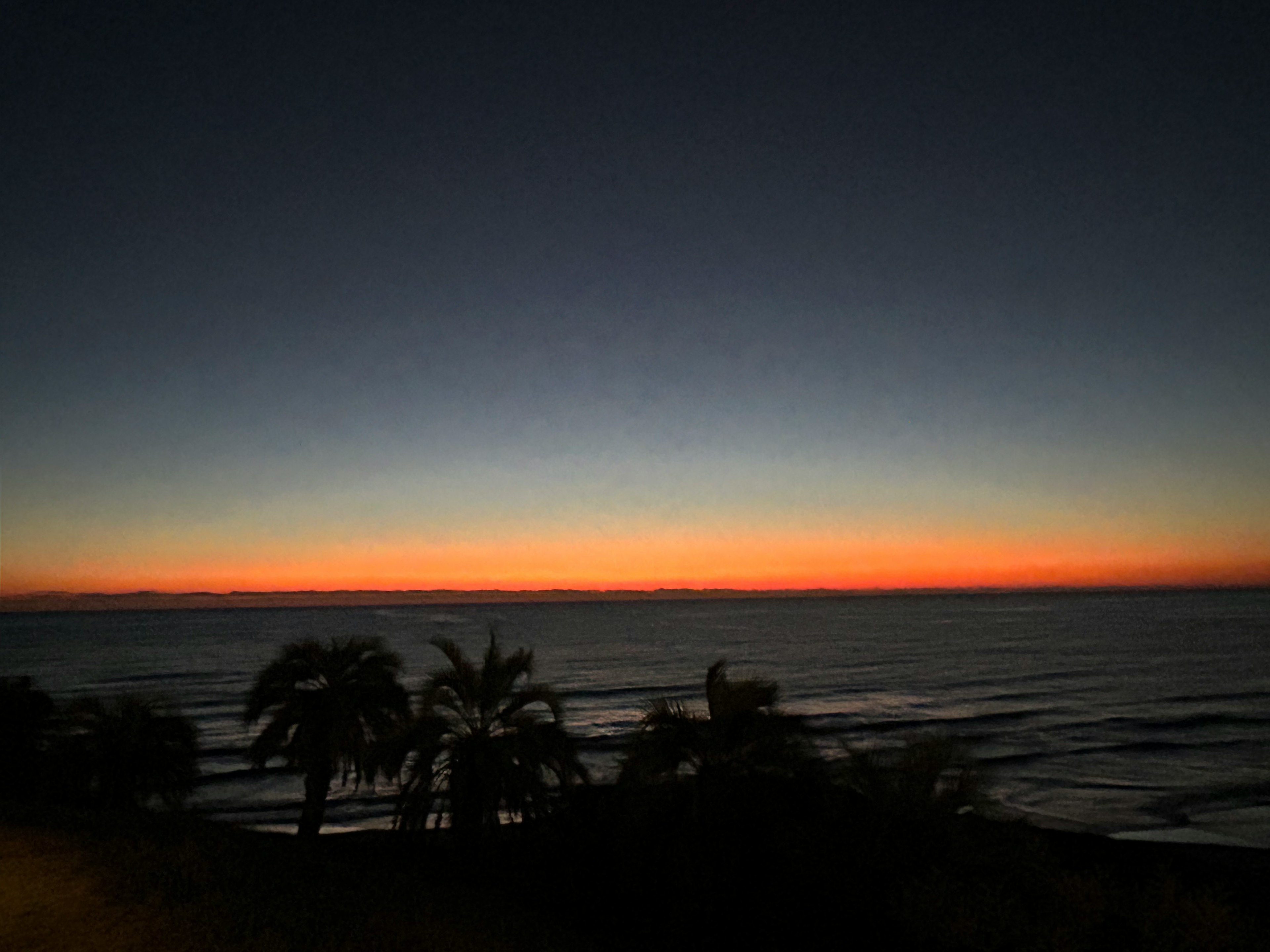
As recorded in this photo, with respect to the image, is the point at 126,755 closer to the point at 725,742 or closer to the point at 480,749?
the point at 480,749

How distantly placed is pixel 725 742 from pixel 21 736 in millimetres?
24113

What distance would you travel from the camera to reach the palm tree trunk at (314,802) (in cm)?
2083

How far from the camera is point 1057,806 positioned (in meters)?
32.2

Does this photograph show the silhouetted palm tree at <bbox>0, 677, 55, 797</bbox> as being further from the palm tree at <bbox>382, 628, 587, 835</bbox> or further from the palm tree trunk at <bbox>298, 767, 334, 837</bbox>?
the palm tree at <bbox>382, 628, 587, 835</bbox>

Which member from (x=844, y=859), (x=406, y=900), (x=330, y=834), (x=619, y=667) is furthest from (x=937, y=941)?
(x=619, y=667)

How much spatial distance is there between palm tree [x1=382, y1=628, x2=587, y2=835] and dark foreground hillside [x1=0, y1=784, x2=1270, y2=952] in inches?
40.5

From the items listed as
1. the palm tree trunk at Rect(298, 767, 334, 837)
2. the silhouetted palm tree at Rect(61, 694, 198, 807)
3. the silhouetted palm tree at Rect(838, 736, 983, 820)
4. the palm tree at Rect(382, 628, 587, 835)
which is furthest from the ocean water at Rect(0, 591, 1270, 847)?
the silhouetted palm tree at Rect(838, 736, 983, 820)

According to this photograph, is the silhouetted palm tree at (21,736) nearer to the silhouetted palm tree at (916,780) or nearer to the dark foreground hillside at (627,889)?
the dark foreground hillside at (627,889)

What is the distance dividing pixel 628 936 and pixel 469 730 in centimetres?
590

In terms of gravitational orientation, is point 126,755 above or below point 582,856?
above

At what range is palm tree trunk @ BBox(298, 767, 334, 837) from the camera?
20828 mm

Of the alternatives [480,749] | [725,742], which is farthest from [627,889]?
[480,749]

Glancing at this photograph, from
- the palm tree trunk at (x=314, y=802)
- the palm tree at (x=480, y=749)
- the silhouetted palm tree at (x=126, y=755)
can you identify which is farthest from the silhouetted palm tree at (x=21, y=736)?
the palm tree at (x=480, y=749)

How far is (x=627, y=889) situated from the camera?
1534 centimetres
